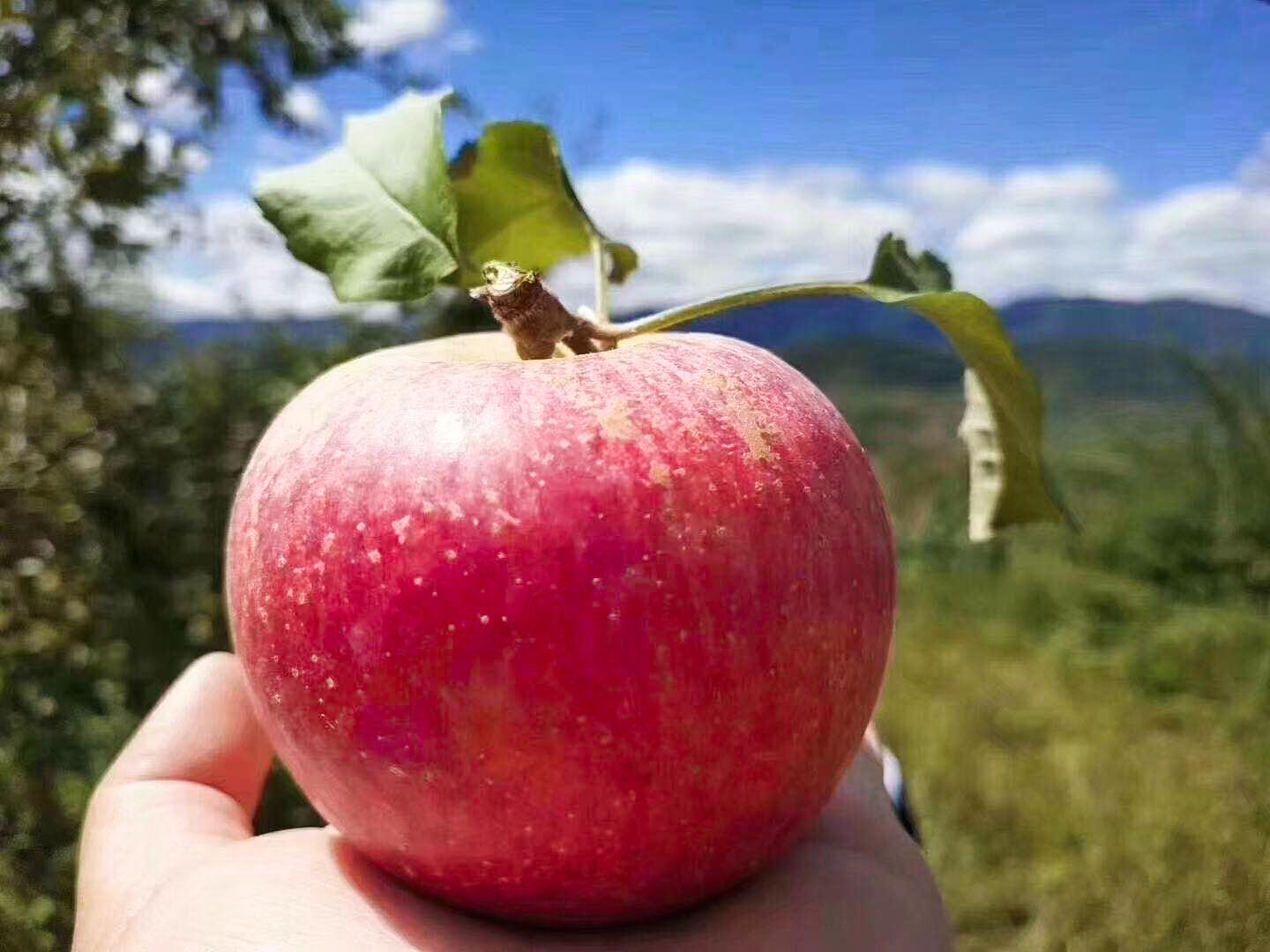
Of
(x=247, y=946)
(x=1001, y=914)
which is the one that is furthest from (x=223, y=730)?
(x=1001, y=914)

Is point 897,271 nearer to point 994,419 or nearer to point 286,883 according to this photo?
point 994,419

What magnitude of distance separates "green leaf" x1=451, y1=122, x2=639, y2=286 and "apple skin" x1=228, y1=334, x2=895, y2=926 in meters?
0.31

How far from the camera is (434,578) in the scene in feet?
2.23

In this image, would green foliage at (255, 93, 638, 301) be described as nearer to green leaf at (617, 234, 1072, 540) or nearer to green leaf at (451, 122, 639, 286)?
green leaf at (451, 122, 639, 286)

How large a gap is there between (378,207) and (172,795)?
1.87 feet

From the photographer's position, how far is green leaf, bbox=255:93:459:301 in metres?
0.94

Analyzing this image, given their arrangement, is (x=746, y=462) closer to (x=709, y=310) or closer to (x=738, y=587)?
(x=738, y=587)

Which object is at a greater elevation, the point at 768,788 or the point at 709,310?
the point at 709,310

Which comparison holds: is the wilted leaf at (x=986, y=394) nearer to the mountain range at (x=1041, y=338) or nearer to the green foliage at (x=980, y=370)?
the green foliage at (x=980, y=370)

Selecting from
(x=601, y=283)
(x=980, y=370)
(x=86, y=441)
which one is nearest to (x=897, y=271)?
(x=980, y=370)

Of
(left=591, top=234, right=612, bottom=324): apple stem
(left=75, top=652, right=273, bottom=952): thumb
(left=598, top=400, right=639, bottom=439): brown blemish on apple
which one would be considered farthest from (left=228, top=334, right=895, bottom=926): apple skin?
(left=75, top=652, right=273, bottom=952): thumb

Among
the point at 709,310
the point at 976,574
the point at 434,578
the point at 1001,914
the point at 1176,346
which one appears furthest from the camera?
the point at 976,574

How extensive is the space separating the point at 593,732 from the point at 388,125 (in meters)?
0.62

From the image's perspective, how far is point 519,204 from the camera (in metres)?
1.09
